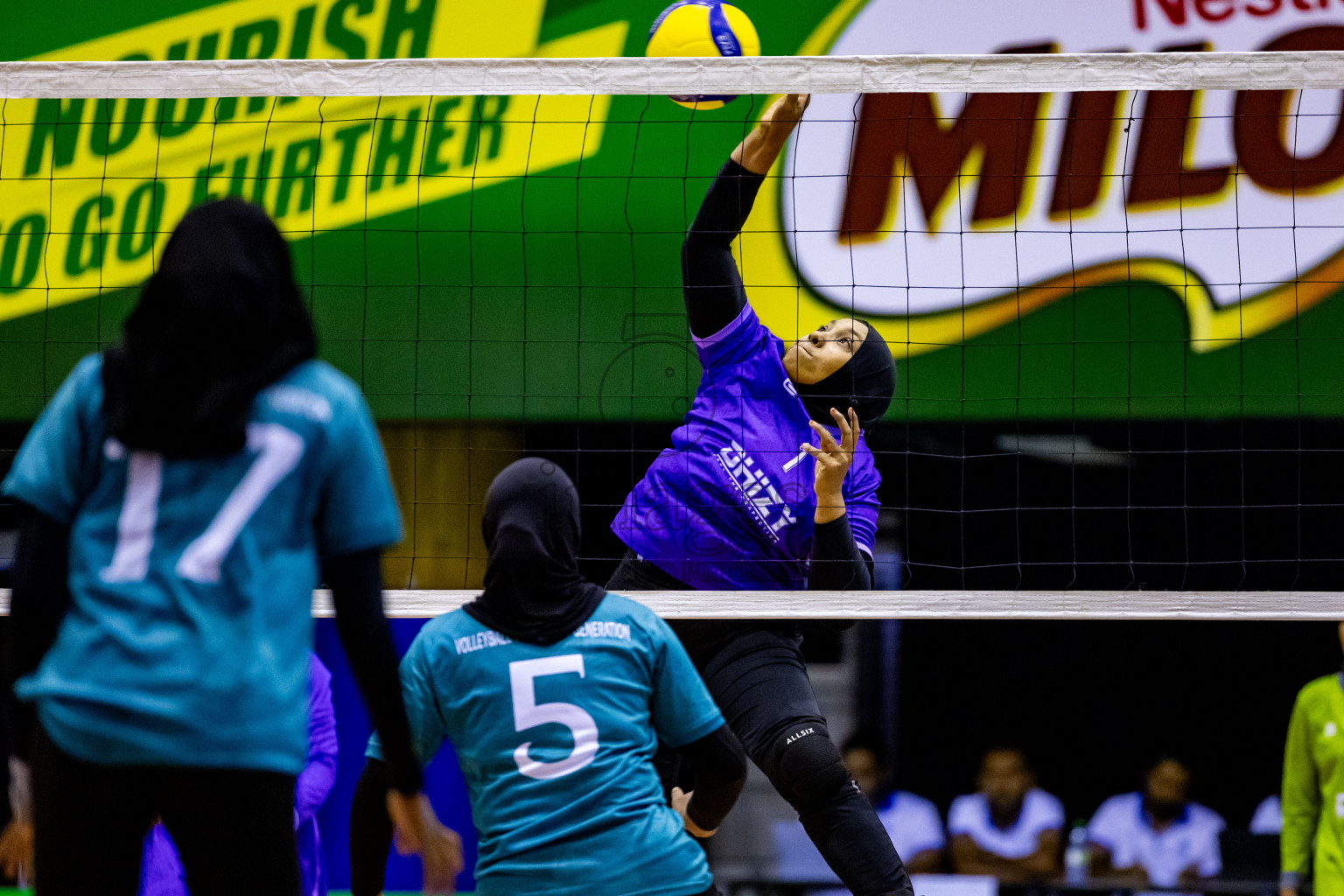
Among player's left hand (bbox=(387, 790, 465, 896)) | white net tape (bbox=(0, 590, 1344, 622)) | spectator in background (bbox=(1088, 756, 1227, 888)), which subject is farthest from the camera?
spectator in background (bbox=(1088, 756, 1227, 888))

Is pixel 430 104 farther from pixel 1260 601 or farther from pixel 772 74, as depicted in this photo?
pixel 1260 601

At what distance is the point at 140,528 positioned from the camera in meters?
1.78

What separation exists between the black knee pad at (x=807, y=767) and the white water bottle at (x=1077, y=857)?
11.7ft

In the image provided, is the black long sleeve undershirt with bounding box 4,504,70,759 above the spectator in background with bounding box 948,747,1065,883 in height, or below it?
above

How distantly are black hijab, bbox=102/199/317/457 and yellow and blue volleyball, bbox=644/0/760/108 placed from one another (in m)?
2.90

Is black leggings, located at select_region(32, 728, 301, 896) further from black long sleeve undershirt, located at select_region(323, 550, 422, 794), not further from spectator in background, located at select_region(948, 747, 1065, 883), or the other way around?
spectator in background, located at select_region(948, 747, 1065, 883)

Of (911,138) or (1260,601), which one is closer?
(1260,601)

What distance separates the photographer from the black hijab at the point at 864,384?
13.5 ft

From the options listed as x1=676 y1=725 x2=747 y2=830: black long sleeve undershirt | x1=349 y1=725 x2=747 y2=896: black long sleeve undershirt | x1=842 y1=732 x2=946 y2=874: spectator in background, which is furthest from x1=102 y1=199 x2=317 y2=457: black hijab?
x1=842 y1=732 x2=946 y2=874: spectator in background

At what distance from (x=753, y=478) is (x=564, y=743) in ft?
5.49

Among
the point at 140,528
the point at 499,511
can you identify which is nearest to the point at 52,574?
the point at 140,528

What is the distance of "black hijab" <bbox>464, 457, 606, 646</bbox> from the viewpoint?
2.48 metres

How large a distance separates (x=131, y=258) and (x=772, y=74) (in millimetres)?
3506

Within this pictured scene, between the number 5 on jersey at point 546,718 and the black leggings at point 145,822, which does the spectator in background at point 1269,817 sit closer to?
the number 5 on jersey at point 546,718
